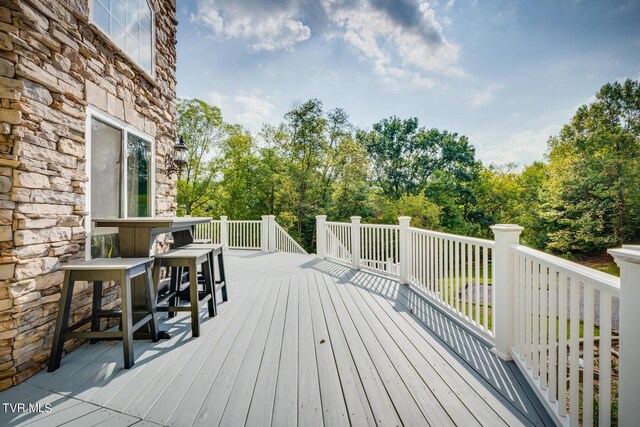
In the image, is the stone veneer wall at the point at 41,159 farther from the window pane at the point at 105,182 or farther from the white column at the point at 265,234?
the white column at the point at 265,234

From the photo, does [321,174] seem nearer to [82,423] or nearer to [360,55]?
[360,55]

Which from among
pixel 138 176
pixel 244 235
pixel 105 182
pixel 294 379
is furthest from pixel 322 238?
pixel 294 379

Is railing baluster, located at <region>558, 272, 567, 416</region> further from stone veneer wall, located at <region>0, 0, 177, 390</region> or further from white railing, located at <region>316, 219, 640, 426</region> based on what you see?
stone veneer wall, located at <region>0, 0, 177, 390</region>

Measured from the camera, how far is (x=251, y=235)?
28.3 ft

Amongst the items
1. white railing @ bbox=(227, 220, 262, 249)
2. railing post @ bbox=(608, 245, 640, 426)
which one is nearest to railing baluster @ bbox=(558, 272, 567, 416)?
railing post @ bbox=(608, 245, 640, 426)

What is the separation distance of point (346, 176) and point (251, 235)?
7.84 meters

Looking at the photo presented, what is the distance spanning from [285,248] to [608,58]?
17.3 meters

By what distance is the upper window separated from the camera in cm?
277

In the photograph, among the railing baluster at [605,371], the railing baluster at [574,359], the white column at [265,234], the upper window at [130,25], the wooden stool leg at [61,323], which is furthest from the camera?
the white column at [265,234]

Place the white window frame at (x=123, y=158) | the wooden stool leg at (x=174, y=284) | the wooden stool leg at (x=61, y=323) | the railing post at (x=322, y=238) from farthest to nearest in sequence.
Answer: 1. the railing post at (x=322, y=238)
2. the wooden stool leg at (x=174, y=284)
3. the white window frame at (x=123, y=158)
4. the wooden stool leg at (x=61, y=323)

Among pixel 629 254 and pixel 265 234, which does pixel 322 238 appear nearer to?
pixel 265 234

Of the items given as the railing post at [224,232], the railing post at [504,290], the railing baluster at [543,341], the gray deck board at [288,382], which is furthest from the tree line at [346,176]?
the railing baluster at [543,341]

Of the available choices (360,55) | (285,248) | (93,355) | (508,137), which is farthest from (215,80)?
(508,137)

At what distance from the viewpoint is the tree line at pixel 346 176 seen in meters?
13.2
